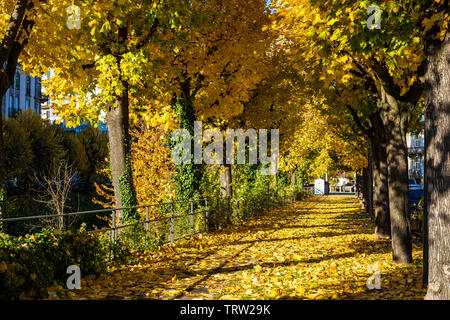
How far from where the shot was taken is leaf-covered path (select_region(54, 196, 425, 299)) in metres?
7.96

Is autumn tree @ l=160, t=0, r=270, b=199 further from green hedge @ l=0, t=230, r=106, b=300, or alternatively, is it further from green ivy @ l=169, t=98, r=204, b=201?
green hedge @ l=0, t=230, r=106, b=300

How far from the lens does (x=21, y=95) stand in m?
62.1

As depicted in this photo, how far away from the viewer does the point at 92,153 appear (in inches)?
1810

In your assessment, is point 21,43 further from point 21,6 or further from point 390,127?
point 390,127

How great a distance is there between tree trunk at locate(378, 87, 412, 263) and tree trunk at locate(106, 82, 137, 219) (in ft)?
24.5

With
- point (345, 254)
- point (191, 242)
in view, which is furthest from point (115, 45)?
point (345, 254)

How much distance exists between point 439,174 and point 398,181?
4859mm

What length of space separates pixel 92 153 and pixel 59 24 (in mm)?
36643

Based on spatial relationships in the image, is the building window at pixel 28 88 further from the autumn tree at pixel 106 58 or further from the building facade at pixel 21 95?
the autumn tree at pixel 106 58

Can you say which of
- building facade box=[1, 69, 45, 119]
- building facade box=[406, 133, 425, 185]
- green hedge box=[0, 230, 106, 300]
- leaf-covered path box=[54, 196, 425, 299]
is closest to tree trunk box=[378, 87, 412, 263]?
leaf-covered path box=[54, 196, 425, 299]

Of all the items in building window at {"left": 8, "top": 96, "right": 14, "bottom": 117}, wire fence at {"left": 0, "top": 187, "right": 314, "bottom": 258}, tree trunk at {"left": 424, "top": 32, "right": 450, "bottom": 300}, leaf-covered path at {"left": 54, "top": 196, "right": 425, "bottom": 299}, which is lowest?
leaf-covered path at {"left": 54, "top": 196, "right": 425, "bottom": 299}

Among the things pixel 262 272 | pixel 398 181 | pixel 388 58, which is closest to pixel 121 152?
pixel 262 272

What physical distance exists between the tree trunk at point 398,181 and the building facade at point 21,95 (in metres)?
53.0

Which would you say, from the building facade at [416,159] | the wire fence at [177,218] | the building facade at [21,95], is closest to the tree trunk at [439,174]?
the wire fence at [177,218]
